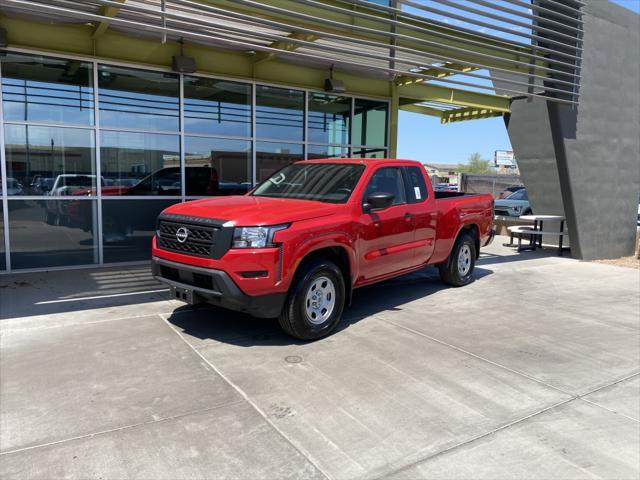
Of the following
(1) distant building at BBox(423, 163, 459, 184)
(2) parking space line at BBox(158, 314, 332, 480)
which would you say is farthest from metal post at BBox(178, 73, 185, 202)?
(1) distant building at BBox(423, 163, 459, 184)

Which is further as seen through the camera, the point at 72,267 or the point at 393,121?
the point at 393,121

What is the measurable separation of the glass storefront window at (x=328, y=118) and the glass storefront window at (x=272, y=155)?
484mm

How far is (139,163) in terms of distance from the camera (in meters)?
9.31

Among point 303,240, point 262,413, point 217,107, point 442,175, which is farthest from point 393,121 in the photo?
point 442,175

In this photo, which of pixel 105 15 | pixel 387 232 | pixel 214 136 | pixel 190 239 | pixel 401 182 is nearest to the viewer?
pixel 190 239

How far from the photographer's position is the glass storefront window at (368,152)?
1233 centimetres

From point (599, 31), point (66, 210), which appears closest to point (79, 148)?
point (66, 210)

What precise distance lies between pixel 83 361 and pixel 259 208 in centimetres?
222

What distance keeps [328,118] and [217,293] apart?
7832 millimetres

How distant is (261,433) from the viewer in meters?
3.44

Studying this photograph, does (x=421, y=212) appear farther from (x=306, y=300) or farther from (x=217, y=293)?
(x=217, y=293)

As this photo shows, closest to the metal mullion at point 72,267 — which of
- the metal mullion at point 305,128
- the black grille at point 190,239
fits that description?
the black grille at point 190,239

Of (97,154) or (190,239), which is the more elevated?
(97,154)

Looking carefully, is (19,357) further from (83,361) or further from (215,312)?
(215,312)
